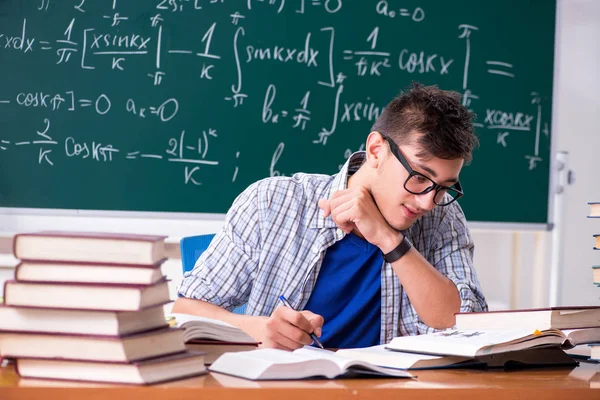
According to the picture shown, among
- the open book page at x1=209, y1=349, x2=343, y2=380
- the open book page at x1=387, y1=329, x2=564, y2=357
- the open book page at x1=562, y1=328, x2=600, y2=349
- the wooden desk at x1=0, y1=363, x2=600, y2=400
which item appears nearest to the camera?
the wooden desk at x1=0, y1=363, x2=600, y2=400

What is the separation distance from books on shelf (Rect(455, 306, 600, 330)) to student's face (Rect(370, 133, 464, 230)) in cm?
42

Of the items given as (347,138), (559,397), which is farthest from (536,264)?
(559,397)

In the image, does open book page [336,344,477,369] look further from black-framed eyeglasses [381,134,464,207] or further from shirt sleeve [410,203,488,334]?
shirt sleeve [410,203,488,334]

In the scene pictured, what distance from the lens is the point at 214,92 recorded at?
318 cm

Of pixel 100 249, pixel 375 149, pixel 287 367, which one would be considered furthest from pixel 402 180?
pixel 100 249

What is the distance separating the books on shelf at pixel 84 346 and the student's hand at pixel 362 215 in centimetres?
90

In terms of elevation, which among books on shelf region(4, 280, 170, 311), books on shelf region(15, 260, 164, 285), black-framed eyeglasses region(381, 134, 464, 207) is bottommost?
books on shelf region(4, 280, 170, 311)

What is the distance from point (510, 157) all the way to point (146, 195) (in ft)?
5.17

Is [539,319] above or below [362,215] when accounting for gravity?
below

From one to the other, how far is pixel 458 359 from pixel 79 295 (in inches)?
23.8

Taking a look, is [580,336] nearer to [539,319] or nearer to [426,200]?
[539,319]

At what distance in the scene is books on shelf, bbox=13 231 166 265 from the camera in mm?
896

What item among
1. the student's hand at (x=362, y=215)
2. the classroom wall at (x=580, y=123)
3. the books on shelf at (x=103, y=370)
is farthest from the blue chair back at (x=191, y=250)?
the classroom wall at (x=580, y=123)

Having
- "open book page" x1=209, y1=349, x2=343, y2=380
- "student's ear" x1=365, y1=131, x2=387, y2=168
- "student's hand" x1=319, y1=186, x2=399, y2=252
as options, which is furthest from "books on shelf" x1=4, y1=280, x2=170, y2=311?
"student's ear" x1=365, y1=131, x2=387, y2=168
